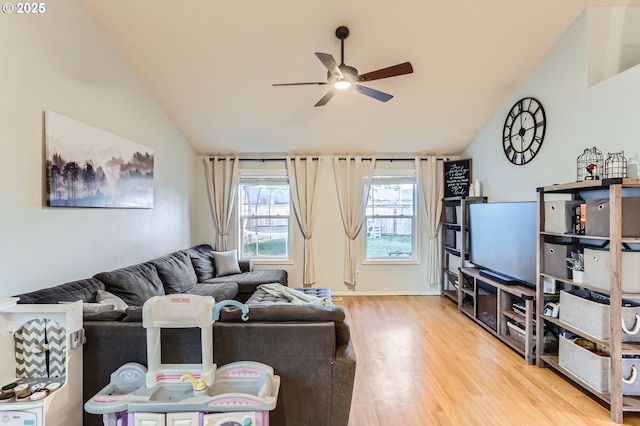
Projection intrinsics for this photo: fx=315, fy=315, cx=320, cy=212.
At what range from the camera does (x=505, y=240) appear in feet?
11.6

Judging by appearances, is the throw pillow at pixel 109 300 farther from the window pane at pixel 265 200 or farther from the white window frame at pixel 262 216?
the window pane at pixel 265 200

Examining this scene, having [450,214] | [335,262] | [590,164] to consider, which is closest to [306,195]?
[335,262]

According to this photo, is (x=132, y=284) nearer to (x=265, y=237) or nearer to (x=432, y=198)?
(x=265, y=237)

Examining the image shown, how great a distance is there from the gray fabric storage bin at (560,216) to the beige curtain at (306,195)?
3.19 meters

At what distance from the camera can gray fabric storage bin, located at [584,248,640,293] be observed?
7.06 feet

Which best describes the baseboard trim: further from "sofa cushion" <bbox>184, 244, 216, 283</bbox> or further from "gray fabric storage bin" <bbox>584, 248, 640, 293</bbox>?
"gray fabric storage bin" <bbox>584, 248, 640, 293</bbox>

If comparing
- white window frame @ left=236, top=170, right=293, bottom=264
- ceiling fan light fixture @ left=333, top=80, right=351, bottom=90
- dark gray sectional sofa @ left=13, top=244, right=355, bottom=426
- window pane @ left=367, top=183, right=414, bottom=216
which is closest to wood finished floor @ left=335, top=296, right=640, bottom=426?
dark gray sectional sofa @ left=13, top=244, right=355, bottom=426

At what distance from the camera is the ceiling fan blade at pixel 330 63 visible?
238cm

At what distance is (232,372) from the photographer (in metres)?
1.77

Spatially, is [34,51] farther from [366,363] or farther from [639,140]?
[639,140]

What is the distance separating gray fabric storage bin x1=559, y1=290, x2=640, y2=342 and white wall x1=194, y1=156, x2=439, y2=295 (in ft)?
9.06

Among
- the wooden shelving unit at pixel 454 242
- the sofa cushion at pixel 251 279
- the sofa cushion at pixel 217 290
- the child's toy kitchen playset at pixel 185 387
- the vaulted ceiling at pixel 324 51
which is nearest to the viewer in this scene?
the child's toy kitchen playset at pixel 185 387

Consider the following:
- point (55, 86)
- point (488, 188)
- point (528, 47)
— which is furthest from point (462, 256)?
point (55, 86)

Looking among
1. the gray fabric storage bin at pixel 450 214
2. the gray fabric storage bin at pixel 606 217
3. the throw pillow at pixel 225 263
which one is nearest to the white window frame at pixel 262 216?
the throw pillow at pixel 225 263
